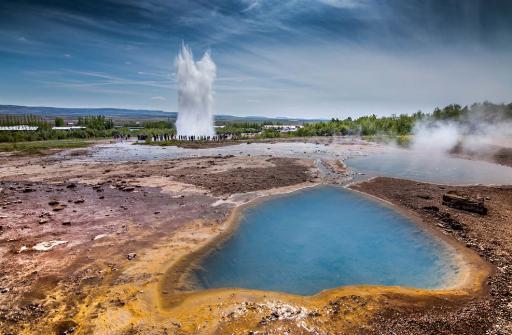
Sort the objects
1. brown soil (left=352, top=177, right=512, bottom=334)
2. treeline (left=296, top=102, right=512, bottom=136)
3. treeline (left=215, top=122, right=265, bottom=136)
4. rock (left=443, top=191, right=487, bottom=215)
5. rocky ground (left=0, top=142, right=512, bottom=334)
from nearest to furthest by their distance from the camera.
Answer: brown soil (left=352, top=177, right=512, bottom=334) → rocky ground (left=0, top=142, right=512, bottom=334) → rock (left=443, top=191, right=487, bottom=215) → treeline (left=296, top=102, right=512, bottom=136) → treeline (left=215, top=122, right=265, bottom=136)

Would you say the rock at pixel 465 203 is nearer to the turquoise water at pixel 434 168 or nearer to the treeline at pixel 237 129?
the turquoise water at pixel 434 168

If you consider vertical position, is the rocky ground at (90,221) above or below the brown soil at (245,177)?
below

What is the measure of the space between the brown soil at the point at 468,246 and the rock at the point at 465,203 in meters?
0.35

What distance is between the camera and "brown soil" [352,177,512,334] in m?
7.52

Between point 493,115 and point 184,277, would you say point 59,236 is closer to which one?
point 184,277

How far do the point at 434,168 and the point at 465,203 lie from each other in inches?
648

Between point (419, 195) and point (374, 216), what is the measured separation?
434 centimetres

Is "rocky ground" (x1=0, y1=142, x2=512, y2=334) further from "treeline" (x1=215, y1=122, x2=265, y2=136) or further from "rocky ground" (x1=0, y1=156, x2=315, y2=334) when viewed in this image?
"treeline" (x1=215, y1=122, x2=265, y2=136)

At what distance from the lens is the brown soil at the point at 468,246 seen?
7516mm

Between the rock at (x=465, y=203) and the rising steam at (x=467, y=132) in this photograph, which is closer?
the rock at (x=465, y=203)

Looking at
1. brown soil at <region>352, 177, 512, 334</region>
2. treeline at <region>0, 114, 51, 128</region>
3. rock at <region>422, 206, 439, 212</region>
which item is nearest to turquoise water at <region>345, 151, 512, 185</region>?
brown soil at <region>352, 177, 512, 334</region>

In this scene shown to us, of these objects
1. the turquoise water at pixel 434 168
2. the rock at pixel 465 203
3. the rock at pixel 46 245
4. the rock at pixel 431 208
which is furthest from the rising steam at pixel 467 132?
the rock at pixel 46 245

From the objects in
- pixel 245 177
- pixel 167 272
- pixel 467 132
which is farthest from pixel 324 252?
pixel 467 132

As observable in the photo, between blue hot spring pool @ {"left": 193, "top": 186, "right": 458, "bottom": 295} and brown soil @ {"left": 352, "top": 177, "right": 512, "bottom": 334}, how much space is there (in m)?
1.28
